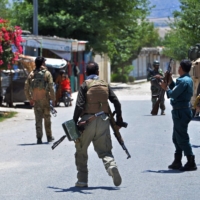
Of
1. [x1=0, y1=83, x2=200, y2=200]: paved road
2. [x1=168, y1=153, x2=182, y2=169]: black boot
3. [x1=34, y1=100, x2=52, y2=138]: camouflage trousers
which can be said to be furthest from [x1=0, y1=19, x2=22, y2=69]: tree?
[x1=168, y1=153, x2=182, y2=169]: black boot

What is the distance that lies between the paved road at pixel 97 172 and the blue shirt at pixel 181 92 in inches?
44.3

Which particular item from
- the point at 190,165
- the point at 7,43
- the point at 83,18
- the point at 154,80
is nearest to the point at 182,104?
the point at 190,165

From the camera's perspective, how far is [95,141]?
31.6ft

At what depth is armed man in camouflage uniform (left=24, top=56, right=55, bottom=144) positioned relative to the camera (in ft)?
49.4

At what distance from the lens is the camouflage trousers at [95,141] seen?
9570 millimetres

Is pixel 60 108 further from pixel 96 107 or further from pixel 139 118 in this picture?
pixel 96 107

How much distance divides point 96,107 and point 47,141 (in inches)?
253

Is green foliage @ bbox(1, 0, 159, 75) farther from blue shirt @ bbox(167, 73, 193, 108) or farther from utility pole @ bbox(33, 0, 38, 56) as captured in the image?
blue shirt @ bbox(167, 73, 193, 108)

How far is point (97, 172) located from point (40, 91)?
450 cm

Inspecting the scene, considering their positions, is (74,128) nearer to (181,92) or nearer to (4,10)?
(181,92)

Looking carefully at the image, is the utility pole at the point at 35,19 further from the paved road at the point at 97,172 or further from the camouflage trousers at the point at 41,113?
the camouflage trousers at the point at 41,113

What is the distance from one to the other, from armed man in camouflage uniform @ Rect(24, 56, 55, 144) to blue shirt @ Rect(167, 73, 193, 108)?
4.77m

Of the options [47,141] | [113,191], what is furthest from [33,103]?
[113,191]

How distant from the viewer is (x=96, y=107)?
379 inches
